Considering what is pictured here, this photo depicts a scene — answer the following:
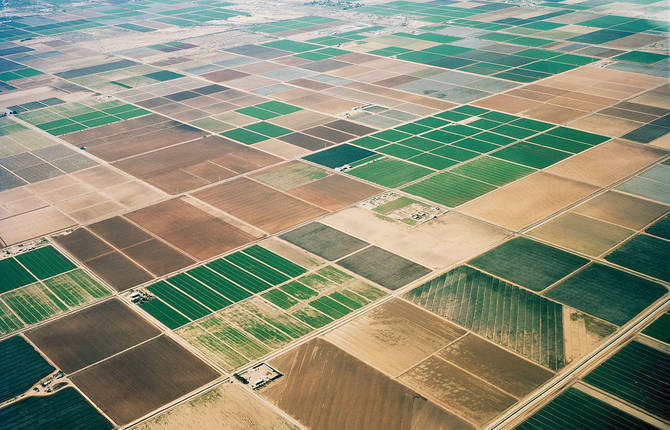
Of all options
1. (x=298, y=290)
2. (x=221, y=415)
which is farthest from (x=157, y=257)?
(x=221, y=415)

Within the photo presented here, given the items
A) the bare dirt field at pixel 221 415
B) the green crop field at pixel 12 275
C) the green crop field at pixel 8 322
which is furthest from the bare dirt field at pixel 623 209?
the green crop field at pixel 12 275

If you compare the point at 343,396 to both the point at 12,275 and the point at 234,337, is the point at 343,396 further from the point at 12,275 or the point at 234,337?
the point at 12,275

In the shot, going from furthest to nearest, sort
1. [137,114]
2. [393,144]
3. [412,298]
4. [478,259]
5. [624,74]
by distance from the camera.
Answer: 1. [624,74]
2. [137,114]
3. [393,144]
4. [478,259]
5. [412,298]

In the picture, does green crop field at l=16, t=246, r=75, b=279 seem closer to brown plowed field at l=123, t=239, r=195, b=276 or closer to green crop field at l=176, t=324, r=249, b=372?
brown plowed field at l=123, t=239, r=195, b=276

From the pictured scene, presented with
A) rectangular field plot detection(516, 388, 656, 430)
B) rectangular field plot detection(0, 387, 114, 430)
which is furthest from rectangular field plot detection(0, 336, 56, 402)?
rectangular field plot detection(516, 388, 656, 430)

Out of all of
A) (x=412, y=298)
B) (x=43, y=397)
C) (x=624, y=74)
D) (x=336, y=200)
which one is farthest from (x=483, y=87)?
(x=43, y=397)

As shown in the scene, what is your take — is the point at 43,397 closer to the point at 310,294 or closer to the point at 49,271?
the point at 49,271
